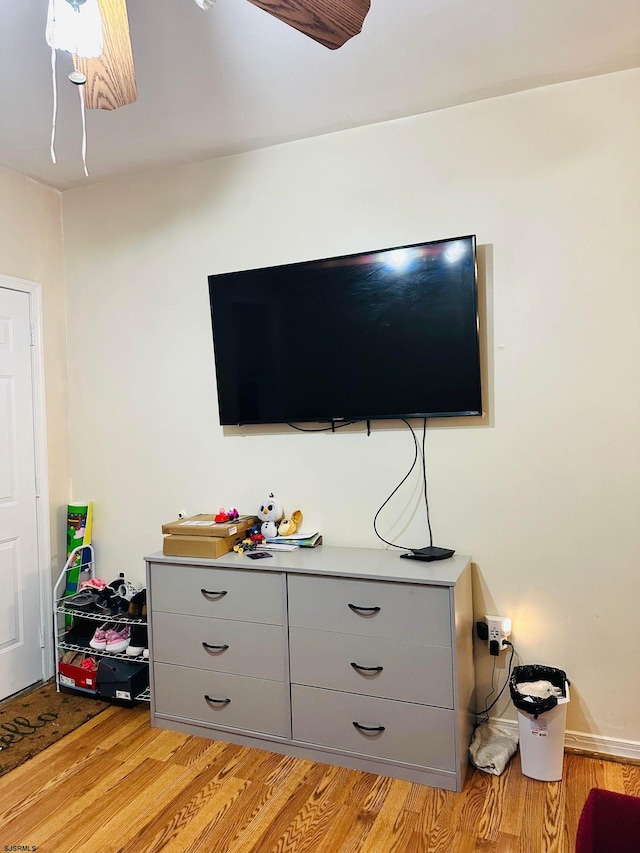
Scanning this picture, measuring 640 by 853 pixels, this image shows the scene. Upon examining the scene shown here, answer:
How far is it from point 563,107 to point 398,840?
2.60m

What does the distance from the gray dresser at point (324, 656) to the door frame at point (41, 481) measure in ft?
2.62

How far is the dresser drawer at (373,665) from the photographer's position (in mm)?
2102

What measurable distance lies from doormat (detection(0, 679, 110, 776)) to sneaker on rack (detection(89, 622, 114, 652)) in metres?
0.24

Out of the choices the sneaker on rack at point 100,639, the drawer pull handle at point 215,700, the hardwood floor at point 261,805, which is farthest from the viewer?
the sneaker on rack at point 100,639

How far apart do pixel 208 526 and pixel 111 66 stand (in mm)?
1731

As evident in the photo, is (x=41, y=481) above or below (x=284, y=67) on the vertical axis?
below

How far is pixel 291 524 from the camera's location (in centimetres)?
270

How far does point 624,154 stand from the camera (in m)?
2.21

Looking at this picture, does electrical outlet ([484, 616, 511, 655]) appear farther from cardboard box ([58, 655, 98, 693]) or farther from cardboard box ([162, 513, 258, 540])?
cardboard box ([58, 655, 98, 693])

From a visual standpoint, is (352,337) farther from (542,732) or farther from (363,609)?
(542,732)

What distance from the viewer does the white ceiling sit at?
1846 millimetres

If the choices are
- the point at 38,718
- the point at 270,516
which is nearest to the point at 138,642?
the point at 38,718

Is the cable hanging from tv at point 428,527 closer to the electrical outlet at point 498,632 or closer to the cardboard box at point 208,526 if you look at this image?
the electrical outlet at point 498,632

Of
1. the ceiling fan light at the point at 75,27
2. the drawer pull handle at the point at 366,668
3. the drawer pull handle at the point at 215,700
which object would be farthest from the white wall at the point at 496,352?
the ceiling fan light at the point at 75,27
